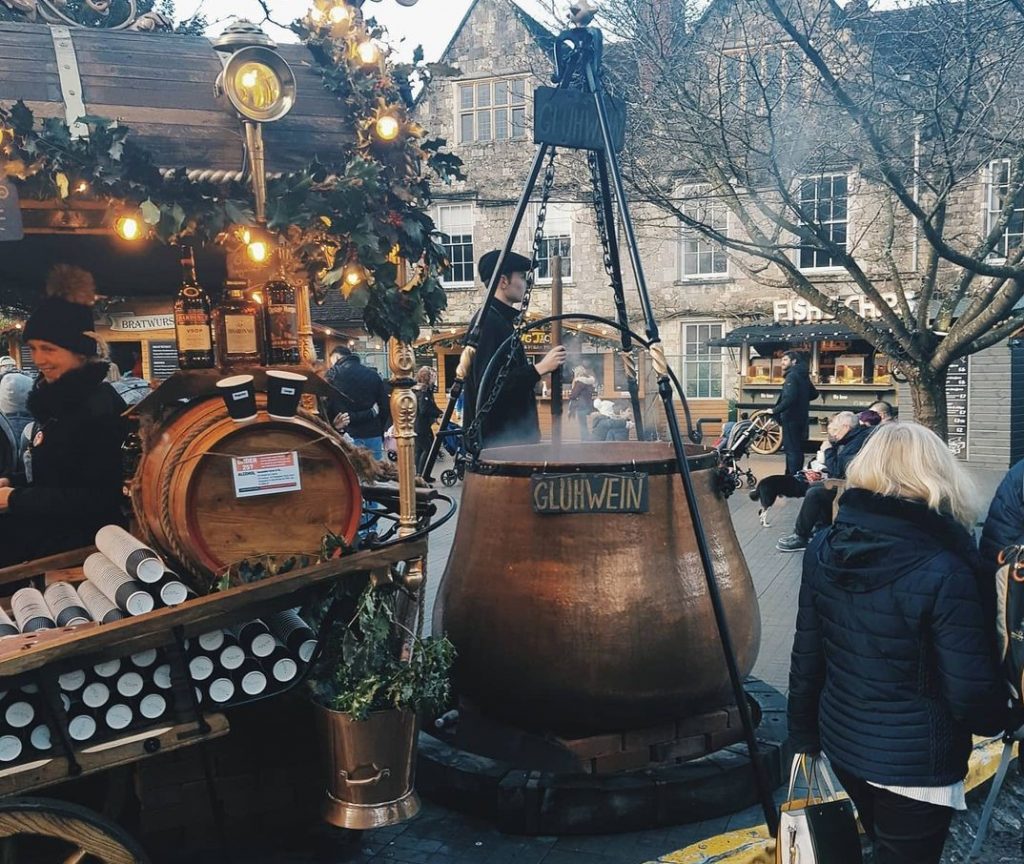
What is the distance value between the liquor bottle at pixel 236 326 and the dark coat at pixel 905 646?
253 cm

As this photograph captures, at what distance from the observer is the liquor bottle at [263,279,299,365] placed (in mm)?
3848

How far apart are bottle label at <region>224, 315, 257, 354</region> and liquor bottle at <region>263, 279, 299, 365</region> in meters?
0.09

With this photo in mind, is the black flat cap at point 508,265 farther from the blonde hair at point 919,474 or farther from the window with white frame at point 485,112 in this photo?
the window with white frame at point 485,112

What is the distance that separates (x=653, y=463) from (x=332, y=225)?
1571mm

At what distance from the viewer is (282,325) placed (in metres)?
3.95

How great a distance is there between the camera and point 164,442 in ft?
11.1

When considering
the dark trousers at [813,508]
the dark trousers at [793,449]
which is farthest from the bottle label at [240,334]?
the dark trousers at [793,449]

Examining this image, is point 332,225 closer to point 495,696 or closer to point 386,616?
point 386,616

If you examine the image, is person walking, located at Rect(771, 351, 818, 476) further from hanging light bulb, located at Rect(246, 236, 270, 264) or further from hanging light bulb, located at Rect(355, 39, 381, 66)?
hanging light bulb, located at Rect(246, 236, 270, 264)

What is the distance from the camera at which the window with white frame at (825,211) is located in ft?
30.5

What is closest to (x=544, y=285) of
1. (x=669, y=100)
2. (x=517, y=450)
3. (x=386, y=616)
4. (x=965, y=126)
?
(x=669, y=100)

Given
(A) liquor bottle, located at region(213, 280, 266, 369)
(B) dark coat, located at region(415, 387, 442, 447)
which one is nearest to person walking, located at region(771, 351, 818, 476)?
(B) dark coat, located at region(415, 387, 442, 447)

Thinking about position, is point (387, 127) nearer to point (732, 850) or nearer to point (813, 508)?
point (732, 850)

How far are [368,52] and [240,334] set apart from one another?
1.29m
